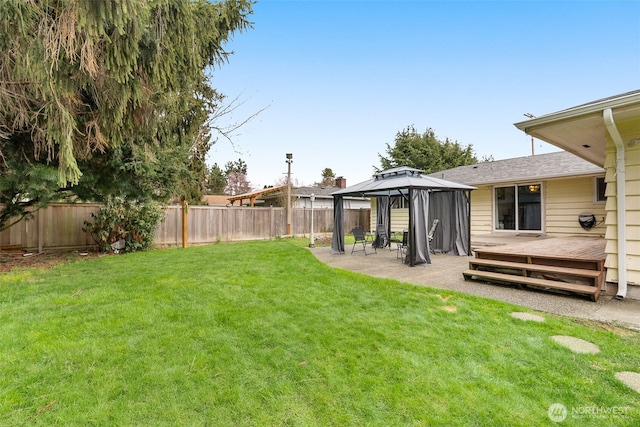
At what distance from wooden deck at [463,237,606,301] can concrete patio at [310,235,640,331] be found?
14 cm

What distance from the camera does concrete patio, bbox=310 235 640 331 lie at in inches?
143

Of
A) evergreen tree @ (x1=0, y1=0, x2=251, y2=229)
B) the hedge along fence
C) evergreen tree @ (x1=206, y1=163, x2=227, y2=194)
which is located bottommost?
the hedge along fence

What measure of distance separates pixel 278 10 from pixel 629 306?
10394mm

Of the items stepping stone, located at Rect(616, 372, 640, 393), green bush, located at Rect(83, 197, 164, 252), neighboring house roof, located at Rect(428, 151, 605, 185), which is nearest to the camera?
Answer: stepping stone, located at Rect(616, 372, 640, 393)

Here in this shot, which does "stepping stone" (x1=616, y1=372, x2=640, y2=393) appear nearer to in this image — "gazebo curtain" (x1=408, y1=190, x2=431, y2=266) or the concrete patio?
the concrete patio

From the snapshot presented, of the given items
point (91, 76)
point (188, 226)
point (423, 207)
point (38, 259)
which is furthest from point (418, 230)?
point (38, 259)

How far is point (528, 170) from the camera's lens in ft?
33.0

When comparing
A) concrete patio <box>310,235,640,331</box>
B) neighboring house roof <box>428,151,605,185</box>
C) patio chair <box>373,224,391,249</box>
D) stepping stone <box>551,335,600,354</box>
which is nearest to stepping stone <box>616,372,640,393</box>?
stepping stone <box>551,335,600,354</box>

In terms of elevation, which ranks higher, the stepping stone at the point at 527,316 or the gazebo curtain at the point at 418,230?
the gazebo curtain at the point at 418,230

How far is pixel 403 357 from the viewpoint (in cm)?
254

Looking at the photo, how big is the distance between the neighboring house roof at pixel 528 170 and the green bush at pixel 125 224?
11173mm

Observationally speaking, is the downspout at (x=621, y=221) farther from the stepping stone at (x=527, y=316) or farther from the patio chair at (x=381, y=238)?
the patio chair at (x=381, y=238)

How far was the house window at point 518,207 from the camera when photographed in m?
9.68

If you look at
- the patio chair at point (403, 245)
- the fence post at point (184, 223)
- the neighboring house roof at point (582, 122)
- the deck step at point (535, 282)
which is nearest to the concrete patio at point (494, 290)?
the deck step at point (535, 282)
